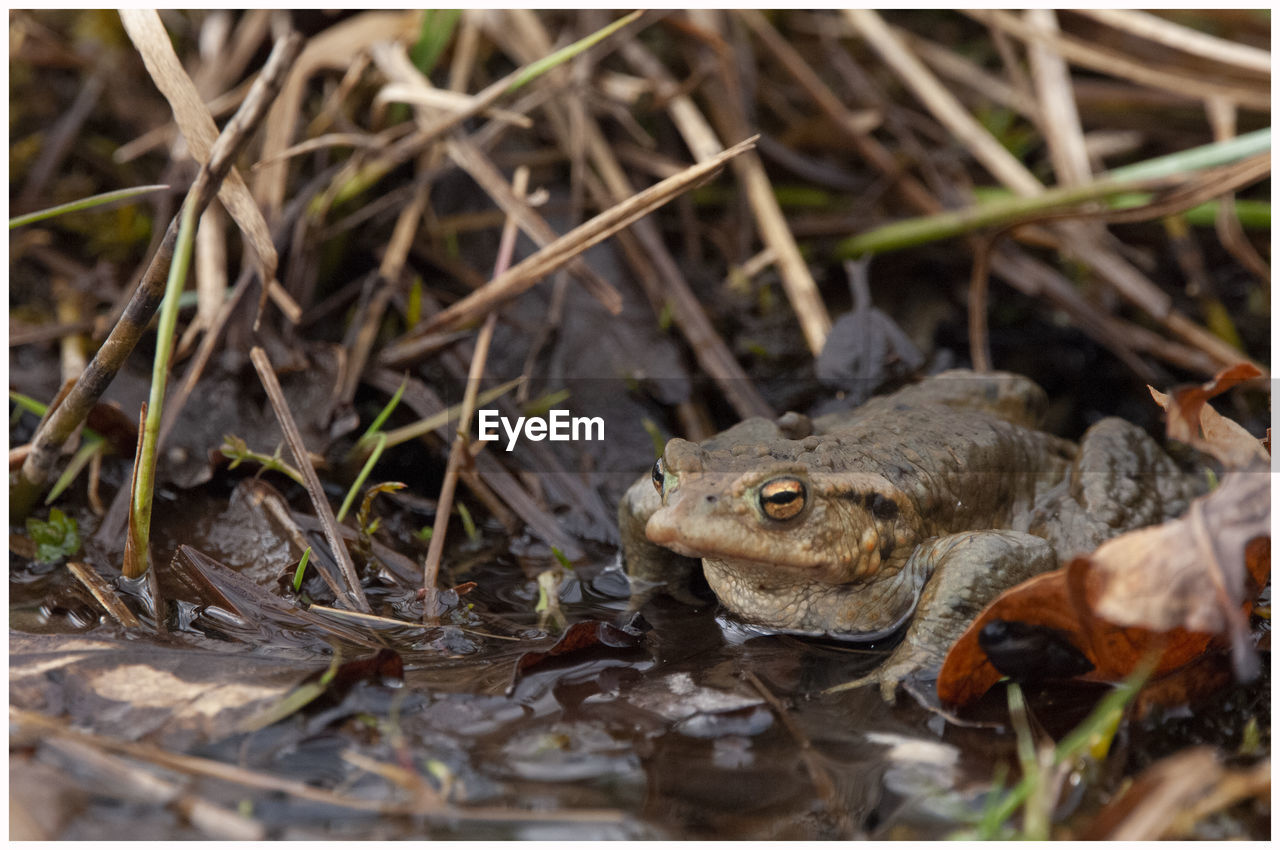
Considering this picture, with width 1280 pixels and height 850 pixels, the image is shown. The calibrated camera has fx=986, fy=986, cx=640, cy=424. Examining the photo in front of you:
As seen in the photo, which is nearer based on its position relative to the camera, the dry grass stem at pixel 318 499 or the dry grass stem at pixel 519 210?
the dry grass stem at pixel 318 499

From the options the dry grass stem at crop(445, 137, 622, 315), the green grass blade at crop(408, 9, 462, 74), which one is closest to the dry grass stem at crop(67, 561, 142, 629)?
the dry grass stem at crop(445, 137, 622, 315)

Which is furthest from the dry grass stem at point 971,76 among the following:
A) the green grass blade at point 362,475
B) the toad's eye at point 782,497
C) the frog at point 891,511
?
the green grass blade at point 362,475

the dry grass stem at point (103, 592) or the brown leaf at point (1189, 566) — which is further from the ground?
the brown leaf at point (1189, 566)

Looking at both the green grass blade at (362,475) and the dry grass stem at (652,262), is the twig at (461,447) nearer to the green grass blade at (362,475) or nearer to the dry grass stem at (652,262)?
the green grass blade at (362,475)

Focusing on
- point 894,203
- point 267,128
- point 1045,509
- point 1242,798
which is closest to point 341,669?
point 1242,798

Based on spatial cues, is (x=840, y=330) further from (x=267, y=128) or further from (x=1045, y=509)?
(x=267, y=128)

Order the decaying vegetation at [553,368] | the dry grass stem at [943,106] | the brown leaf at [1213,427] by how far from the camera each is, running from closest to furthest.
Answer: the decaying vegetation at [553,368], the brown leaf at [1213,427], the dry grass stem at [943,106]
